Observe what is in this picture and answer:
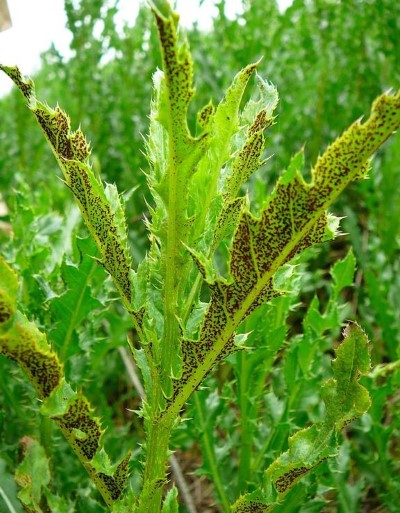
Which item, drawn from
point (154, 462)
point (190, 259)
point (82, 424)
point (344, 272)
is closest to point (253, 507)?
point (154, 462)

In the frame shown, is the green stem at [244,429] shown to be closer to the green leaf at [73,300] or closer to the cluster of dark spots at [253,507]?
the green leaf at [73,300]

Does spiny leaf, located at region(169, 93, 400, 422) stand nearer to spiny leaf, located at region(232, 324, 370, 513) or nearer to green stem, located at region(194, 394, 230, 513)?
spiny leaf, located at region(232, 324, 370, 513)

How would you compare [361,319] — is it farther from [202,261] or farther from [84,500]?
[202,261]

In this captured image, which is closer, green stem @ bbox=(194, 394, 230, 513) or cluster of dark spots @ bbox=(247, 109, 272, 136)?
cluster of dark spots @ bbox=(247, 109, 272, 136)

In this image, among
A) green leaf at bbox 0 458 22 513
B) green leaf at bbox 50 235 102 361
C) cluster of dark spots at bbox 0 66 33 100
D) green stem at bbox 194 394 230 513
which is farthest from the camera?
green stem at bbox 194 394 230 513

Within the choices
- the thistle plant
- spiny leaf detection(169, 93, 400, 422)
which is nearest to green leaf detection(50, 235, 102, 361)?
the thistle plant

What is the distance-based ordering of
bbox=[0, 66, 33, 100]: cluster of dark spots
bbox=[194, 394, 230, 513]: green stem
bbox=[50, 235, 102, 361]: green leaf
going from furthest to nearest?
bbox=[194, 394, 230, 513]: green stem
bbox=[50, 235, 102, 361]: green leaf
bbox=[0, 66, 33, 100]: cluster of dark spots

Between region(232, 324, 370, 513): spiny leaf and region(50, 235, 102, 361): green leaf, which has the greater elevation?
region(50, 235, 102, 361): green leaf

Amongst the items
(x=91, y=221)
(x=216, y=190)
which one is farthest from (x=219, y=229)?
(x=91, y=221)
